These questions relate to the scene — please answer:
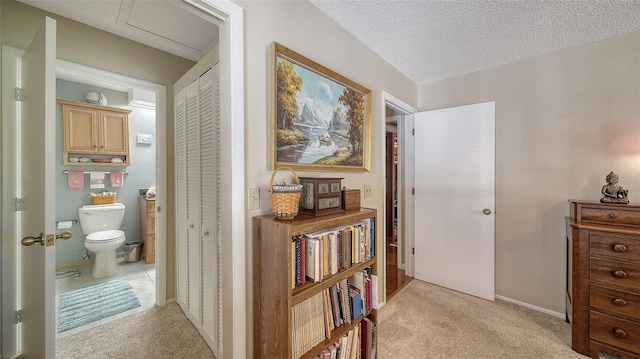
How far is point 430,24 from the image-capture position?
1.81 meters

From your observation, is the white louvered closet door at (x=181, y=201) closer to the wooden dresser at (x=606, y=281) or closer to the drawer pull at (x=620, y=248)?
the wooden dresser at (x=606, y=281)

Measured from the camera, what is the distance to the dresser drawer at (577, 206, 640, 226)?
1.64 m

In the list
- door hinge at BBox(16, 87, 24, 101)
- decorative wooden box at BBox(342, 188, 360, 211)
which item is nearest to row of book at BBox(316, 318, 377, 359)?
decorative wooden box at BBox(342, 188, 360, 211)

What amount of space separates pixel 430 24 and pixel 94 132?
421 cm

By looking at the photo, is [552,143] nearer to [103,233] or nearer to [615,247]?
[615,247]

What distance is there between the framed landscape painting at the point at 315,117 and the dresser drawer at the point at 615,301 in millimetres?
1872

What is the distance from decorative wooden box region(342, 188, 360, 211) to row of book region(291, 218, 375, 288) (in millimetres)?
120

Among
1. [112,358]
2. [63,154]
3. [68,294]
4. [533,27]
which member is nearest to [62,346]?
[112,358]

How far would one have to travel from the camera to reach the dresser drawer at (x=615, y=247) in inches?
61.8

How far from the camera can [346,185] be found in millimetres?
1914

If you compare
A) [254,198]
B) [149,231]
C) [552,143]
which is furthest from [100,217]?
[552,143]

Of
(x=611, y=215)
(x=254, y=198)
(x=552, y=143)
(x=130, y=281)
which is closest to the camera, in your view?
(x=254, y=198)

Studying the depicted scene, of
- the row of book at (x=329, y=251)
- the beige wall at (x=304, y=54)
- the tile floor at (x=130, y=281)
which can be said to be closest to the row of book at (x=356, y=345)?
the row of book at (x=329, y=251)

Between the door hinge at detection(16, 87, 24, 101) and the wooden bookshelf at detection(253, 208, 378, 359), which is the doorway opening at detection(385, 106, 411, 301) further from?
the door hinge at detection(16, 87, 24, 101)
